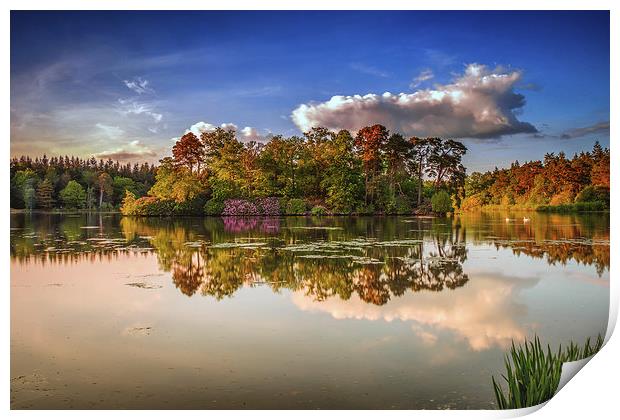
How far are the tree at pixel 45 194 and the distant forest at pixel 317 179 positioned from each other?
1 cm

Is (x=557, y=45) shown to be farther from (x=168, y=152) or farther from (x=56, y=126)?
(x=56, y=126)

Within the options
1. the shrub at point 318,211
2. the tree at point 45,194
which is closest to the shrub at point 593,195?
the shrub at point 318,211

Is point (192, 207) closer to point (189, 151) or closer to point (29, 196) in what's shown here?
point (189, 151)

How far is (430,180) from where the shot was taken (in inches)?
360

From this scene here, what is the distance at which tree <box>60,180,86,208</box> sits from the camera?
702 cm

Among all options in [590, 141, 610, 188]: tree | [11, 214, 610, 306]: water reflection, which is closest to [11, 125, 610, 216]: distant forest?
[590, 141, 610, 188]: tree

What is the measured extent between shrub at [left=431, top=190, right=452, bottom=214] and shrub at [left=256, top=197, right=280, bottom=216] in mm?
2605

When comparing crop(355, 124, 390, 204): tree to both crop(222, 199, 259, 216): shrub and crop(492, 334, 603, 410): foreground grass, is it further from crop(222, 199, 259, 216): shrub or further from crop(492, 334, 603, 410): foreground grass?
crop(492, 334, 603, 410): foreground grass

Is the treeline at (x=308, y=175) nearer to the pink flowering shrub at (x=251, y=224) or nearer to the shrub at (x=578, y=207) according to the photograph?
the pink flowering shrub at (x=251, y=224)

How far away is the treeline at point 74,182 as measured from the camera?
6.38 meters

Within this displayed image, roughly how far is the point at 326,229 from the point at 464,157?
3413 millimetres
